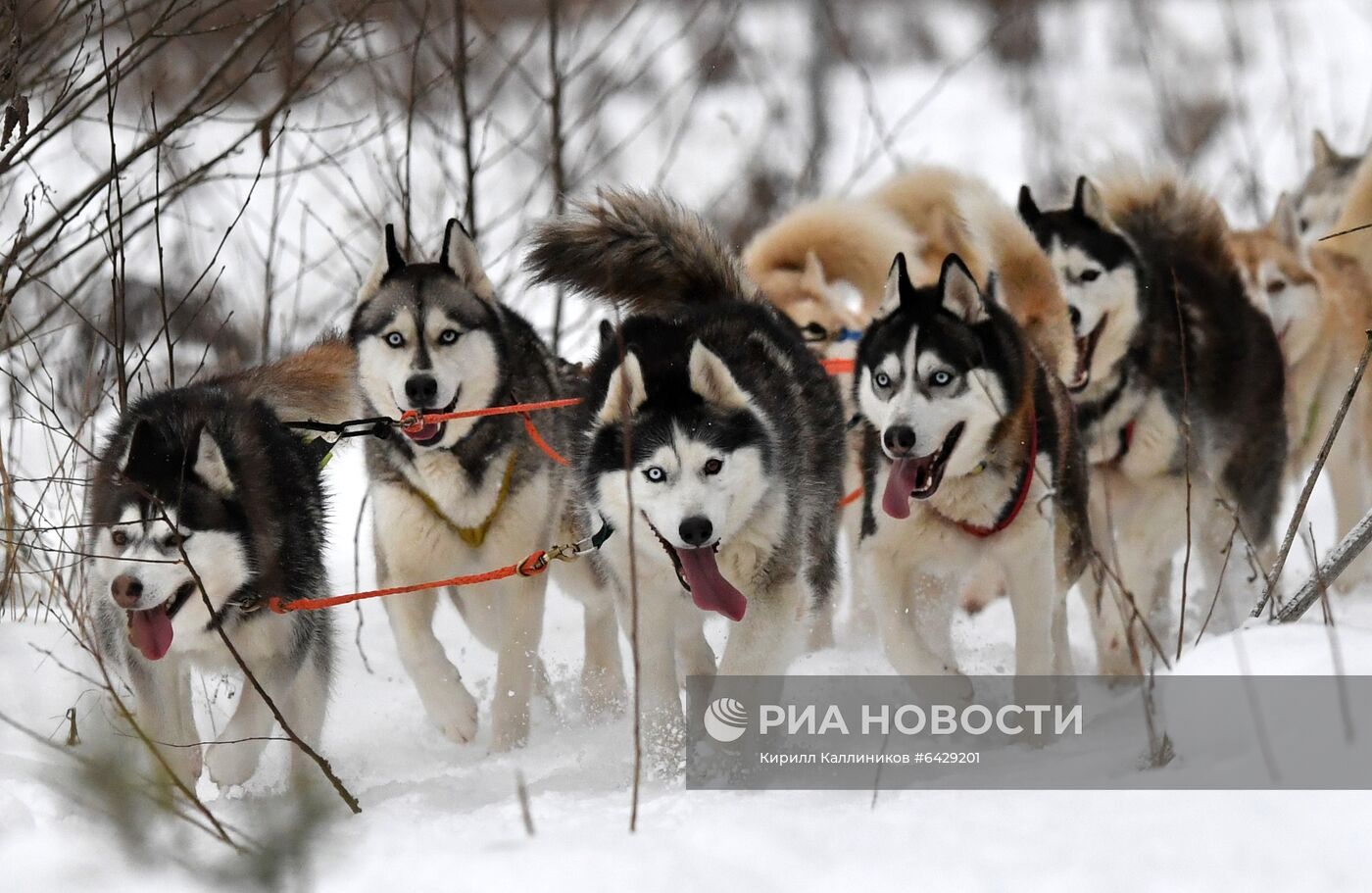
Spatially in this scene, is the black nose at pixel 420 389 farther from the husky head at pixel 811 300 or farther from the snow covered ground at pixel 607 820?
the husky head at pixel 811 300

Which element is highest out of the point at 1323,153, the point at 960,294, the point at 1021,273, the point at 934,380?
the point at 1323,153

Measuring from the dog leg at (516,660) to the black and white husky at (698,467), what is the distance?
56cm

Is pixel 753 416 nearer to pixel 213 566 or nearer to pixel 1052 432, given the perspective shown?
pixel 1052 432

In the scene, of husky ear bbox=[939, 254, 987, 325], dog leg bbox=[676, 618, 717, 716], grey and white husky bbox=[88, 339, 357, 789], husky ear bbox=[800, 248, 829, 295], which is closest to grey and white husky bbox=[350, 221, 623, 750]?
grey and white husky bbox=[88, 339, 357, 789]

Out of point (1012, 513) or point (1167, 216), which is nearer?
point (1012, 513)

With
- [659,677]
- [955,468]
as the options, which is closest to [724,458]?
[659,677]

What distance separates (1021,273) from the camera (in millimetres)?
4652

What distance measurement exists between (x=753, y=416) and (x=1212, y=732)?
4.32 feet

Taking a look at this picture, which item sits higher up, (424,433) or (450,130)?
(450,130)

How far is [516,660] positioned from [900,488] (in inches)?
48.9

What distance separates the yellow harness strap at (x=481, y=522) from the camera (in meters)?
4.14

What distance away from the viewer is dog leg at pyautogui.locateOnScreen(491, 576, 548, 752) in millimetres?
4117

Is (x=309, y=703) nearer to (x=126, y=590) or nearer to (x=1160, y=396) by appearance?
(x=126, y=590)

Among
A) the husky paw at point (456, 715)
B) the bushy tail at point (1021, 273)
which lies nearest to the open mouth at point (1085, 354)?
the bushy tail at point (1021, 273)
